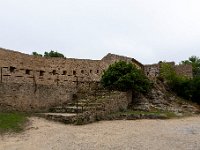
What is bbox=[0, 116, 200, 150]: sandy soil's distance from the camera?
14.6 meters

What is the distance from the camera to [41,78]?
27.1m

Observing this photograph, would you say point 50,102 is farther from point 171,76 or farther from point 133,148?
→ point 171,76

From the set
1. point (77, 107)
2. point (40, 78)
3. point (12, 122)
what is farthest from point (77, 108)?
point (40, 78)

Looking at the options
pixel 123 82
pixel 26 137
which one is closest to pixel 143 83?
pixel 123 82

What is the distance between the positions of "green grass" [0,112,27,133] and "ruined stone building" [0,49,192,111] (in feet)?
3.58

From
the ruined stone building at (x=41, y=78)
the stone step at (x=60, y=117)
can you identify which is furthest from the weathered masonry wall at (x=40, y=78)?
the stone step at (x=60, y=117)

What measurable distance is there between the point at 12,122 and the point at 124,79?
11324mm

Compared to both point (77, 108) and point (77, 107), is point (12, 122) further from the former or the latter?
point (77, 107)

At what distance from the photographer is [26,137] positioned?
15859 mm

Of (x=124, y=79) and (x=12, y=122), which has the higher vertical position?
(x=124, y=79)

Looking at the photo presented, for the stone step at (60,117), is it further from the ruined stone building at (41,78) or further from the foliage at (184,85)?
the foliage at (184,85)

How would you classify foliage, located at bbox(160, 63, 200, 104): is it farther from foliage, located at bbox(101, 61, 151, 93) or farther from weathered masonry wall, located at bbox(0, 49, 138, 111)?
weathered masonry wall, located at bbox(0, 49, 138, 111)

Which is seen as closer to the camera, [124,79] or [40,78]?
[40,78]

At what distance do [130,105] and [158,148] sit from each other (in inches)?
517
